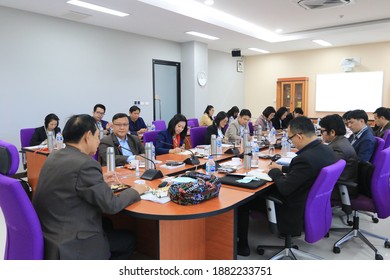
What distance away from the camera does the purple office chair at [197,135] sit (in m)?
4.42

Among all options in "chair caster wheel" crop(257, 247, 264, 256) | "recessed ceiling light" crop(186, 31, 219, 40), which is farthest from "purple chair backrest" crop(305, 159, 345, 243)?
"recessed ceiling light" crop(186, 31, 219, 40)

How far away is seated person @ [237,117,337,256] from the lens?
2.11m

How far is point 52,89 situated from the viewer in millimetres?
5383

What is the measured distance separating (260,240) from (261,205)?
0.58 m

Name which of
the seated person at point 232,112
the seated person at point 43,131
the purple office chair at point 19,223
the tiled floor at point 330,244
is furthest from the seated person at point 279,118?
the purple office chair at point 19,223

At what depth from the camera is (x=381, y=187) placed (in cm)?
257

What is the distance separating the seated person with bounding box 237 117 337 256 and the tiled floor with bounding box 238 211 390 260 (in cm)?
30

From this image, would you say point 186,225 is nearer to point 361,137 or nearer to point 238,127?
point 361,137

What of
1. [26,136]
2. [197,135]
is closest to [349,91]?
[197,135]

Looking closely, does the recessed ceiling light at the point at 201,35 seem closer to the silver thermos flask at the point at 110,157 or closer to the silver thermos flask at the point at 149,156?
the silver thermos flask at the point at 149,156

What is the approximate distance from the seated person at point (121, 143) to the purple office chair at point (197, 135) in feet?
3.83

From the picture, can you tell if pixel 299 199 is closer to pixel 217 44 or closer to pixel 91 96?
pixel 91 96

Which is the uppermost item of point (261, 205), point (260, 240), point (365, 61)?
point (365, 61)

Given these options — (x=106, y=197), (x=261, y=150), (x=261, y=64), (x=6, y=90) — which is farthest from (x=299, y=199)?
(x=261, y=64)
